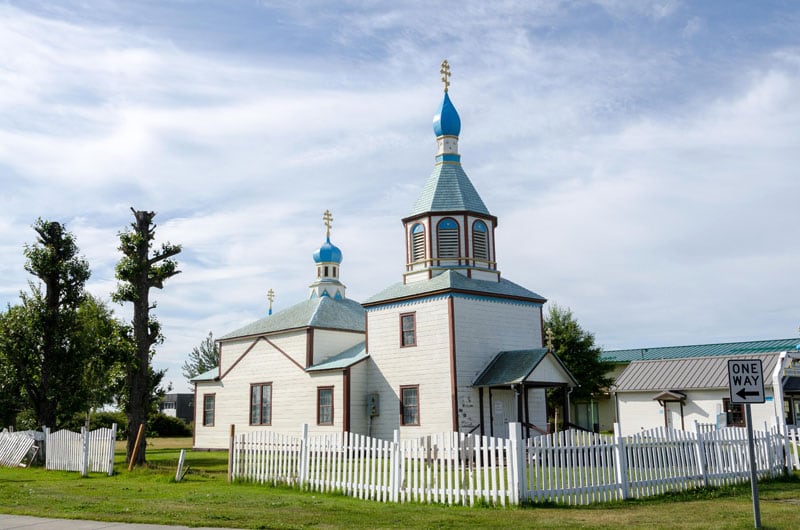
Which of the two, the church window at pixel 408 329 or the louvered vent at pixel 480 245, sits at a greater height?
the louvered vent at pixel 480 245

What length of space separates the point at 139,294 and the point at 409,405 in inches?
419

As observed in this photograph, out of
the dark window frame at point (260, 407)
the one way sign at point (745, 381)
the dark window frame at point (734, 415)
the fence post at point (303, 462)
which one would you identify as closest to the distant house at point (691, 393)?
the dark window frame at point (734, 415)

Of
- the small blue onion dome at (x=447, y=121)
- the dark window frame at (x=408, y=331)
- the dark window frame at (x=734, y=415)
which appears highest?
the small blue onion dome at (x=447, y=121)

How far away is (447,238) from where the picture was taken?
99.3ft

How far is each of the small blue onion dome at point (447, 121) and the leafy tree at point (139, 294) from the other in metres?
12.4

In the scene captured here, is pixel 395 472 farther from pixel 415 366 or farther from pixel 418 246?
pixel 418 246

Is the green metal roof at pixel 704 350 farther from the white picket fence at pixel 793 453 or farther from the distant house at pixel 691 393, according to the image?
the white picket fence at pixel 793 453

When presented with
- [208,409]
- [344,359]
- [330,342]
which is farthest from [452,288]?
[208,409]

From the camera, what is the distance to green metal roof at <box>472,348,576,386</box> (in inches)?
1040

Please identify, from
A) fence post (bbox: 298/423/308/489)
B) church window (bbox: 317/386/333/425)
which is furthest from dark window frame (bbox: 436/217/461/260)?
fence post (bbox: 298/423/308/489)

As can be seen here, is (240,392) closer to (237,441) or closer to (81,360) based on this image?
(81,360)

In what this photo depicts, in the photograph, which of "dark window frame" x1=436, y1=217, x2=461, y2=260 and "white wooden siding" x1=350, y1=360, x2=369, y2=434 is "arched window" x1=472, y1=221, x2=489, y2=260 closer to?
"dark window frame" x1=436, y1=217, x2=461, y2=260

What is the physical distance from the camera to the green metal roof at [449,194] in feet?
99.9

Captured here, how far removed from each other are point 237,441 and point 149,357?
769cm
